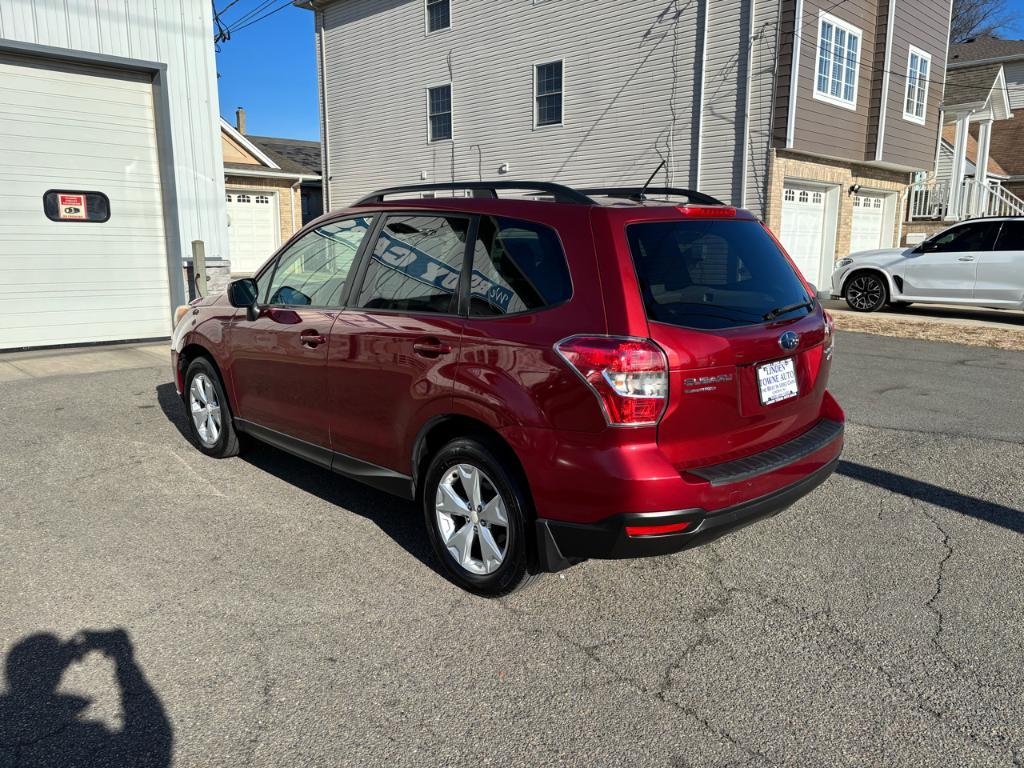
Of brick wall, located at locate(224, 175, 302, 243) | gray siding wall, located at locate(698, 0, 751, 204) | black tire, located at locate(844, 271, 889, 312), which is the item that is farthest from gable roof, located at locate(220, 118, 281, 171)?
black tire, located at locate(844, 271, 889, 312)

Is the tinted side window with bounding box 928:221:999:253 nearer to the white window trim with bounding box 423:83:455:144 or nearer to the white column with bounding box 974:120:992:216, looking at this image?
the white column with bounding box 974:120:992:216

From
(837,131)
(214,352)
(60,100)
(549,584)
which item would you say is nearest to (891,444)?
(549,584)

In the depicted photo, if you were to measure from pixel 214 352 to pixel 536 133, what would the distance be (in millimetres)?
15196

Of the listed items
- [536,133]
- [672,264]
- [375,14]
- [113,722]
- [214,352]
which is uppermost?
[375,14]

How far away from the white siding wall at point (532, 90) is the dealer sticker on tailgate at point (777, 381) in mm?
13123

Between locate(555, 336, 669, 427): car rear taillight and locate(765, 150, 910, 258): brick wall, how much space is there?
13.5 m

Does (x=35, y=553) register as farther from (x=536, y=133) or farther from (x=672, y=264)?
(x=536, y=133)

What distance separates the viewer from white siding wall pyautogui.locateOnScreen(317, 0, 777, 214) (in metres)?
16.0

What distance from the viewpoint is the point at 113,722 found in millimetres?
2611

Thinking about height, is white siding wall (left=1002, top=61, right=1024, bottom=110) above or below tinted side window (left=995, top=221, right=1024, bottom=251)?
above

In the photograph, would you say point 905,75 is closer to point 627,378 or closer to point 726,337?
point 726,337

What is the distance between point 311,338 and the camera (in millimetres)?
4312

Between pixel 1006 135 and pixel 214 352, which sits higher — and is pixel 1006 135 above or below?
above

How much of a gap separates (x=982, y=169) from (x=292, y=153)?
90.8 feet
